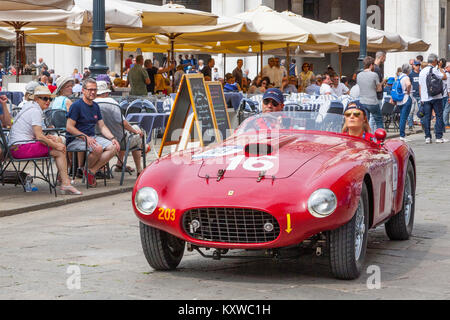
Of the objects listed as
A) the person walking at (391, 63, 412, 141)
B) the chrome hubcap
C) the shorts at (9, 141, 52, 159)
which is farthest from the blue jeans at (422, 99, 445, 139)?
the chrome hubcap

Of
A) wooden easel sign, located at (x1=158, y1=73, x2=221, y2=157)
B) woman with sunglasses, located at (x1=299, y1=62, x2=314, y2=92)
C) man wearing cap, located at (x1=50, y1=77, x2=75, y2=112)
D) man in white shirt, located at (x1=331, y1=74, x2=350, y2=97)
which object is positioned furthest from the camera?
woman with sunglasses, located at (x1=299, y1=62, x2=314, y2=92)

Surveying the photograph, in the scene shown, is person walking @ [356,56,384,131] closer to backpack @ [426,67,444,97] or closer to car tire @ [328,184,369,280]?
backpack @ [426,67,444,97]

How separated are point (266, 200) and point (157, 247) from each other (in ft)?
2.87

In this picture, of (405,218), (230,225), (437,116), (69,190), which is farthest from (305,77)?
(230,225)

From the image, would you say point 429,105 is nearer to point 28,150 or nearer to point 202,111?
point 202,111

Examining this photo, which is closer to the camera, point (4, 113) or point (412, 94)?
point (4, 113)

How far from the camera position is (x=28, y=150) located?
974cm

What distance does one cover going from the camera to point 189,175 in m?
5.93

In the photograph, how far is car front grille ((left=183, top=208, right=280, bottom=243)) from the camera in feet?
18.2

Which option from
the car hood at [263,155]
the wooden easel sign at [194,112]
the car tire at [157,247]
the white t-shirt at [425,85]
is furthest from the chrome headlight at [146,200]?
the white t-shirt at [425,85]

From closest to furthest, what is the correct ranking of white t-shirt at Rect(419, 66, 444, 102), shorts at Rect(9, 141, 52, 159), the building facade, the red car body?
the red car body, shorts at Rect(9, 141, 52, 159), white t-shirt at Rect(419, 66, 444, 102), the building facade
